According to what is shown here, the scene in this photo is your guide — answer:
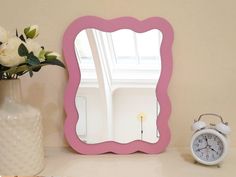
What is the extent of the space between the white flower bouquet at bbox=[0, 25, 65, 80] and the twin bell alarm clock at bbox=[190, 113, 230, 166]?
0.54 metres

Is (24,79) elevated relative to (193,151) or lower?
elevated

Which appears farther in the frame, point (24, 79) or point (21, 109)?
point (24, 79)

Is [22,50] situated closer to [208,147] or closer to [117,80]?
[117,80]

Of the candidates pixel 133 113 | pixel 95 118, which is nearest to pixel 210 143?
pixel 133 113

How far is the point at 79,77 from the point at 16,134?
11.8 inches

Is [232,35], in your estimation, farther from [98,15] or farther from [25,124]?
[25,124]

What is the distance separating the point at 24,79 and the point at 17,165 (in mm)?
357

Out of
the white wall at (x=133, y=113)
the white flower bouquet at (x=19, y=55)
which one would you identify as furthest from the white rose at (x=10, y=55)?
the white wall at (x=133, y=113)

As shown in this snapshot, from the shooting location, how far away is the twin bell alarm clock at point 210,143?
0.91 meters

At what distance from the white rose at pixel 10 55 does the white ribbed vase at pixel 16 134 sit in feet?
0.28

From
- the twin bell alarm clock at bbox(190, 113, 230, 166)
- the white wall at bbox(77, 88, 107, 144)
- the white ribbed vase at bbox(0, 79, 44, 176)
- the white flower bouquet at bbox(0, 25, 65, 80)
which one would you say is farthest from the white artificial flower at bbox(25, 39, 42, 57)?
the twin bell alarm clock at bbox(190, 113, 230, 166)

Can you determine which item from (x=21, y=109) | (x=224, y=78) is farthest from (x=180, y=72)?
(x=21, y=109)

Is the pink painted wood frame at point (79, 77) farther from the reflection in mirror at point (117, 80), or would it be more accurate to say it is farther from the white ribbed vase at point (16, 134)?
the white ribbed vase at point (16, 134)

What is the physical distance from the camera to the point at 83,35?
1.01 metres
